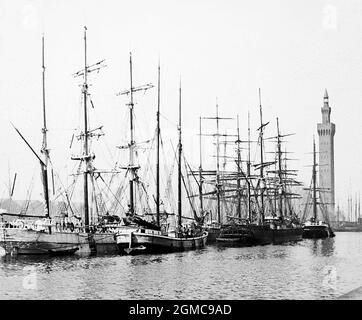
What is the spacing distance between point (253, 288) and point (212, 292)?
2.52m

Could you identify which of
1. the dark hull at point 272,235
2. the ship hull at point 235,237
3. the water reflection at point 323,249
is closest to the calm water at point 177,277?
the water reflection at point 323,249

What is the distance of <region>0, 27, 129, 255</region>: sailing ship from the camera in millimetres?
50706

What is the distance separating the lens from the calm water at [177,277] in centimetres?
2884

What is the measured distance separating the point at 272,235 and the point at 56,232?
3849 cm

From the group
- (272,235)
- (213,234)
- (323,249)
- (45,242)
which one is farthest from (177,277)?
(272,235)

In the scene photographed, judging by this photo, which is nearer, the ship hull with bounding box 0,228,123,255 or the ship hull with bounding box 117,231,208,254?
the ship hull with bounding box 0,228,123,255

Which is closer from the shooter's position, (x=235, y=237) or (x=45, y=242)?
(x=45, y=242)

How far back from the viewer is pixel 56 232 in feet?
171

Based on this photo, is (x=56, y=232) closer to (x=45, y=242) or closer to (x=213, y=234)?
(x=45, y=242)

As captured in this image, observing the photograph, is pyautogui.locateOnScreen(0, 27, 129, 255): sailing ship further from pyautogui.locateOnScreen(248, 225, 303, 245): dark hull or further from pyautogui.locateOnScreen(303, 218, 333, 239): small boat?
pyautogui.locateOnScreen(303, 218, 333, 239): small boat

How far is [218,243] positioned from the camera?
7588cm

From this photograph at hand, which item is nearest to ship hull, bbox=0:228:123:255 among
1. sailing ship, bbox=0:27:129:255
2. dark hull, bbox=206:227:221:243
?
sailing ship, bbox=0:27:129:255

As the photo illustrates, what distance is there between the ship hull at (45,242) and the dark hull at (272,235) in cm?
2767

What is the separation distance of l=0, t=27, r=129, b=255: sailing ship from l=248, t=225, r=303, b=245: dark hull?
2390 centimetres
